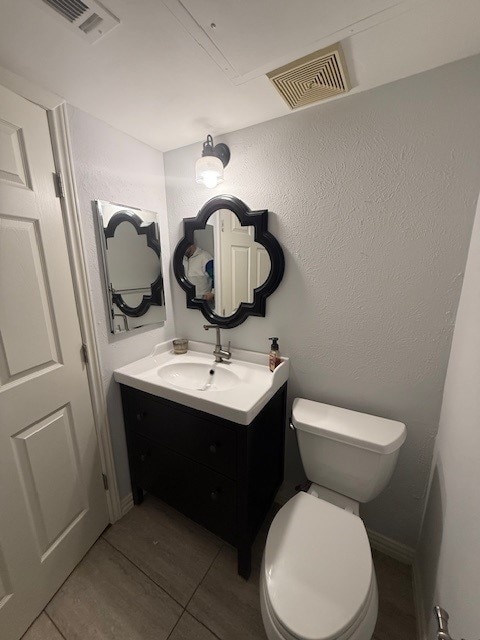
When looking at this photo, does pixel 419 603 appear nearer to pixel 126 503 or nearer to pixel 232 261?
pixel 126 503

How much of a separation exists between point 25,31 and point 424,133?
134 centimetres

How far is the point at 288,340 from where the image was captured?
1349mm

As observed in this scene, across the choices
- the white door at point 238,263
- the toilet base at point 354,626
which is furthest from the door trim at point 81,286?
the toilet base at point 354,626

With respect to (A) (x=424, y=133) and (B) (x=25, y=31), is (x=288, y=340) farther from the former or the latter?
(B) (x=25, y=31)

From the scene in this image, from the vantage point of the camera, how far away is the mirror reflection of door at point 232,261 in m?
1.34

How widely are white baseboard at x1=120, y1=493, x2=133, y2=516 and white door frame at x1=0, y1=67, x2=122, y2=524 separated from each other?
0.14 feet

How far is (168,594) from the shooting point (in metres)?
1.12

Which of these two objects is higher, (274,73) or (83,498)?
(274,73)

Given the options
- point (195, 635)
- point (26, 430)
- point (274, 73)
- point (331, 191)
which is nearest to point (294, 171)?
point (331, 191)

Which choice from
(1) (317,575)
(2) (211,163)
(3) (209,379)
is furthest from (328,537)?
(2) (211,163)

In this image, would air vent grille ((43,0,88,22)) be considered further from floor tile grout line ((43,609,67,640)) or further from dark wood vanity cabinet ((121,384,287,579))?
floor tile grout line ((43,609,67,640))

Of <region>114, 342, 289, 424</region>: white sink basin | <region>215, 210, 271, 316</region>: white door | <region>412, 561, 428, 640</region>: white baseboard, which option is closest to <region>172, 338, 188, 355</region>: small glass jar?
<region>114, 342, 289, 424</region>: white sink basin

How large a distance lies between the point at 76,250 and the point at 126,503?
56.9 inches

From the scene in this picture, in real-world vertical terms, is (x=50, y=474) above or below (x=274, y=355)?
below
